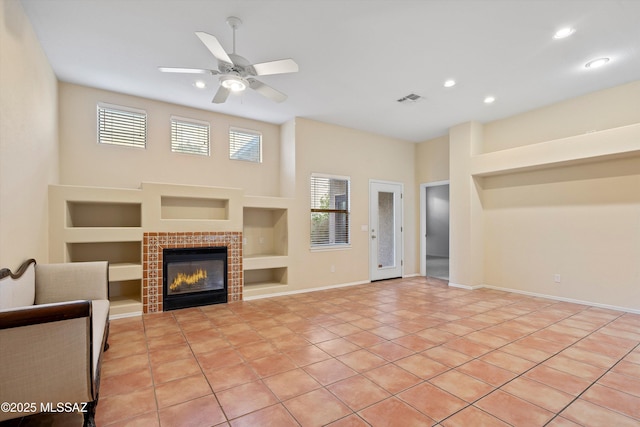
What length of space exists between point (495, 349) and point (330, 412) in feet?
6.44

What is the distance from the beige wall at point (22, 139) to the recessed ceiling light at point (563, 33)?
495 centimetres

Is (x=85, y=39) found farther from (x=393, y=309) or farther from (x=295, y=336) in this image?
(x=393, y=309)

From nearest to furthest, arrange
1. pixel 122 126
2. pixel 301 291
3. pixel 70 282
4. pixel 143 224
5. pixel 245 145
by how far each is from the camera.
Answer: pixel 70 282
pixel 143 224
pixel 122 126
pixel 301 291
pixel 245 145

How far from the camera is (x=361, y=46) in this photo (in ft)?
11.0

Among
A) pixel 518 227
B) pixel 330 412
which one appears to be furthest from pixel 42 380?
pixel 518 227

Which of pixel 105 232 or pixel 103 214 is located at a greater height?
pixel 103 214

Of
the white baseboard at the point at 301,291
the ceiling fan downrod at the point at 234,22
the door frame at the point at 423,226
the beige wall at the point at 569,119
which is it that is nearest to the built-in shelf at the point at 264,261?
the white baseboard at the point at 301,291

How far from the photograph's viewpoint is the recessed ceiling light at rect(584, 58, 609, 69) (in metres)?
3.63

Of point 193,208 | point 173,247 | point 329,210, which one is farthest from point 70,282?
point 329,210

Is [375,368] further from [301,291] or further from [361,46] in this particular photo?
[361,46]

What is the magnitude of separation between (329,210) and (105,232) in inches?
145

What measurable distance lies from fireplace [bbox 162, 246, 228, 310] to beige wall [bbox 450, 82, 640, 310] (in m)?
4.45

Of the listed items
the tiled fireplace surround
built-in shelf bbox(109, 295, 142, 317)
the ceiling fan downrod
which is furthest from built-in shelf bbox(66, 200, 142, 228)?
the ceiling fan downrod

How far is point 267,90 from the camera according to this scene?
10.9ft
